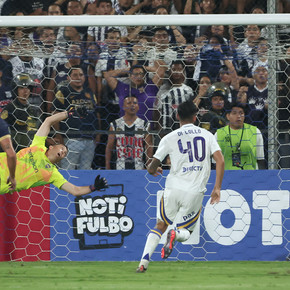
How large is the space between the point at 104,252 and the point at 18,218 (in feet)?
3.40

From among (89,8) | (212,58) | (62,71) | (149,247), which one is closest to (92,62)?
(62,71)

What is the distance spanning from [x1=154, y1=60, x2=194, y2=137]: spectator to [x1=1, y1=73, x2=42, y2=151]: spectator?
1.45 metres

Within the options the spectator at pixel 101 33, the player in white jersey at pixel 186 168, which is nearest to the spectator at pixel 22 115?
the spectator at pixel 101 33

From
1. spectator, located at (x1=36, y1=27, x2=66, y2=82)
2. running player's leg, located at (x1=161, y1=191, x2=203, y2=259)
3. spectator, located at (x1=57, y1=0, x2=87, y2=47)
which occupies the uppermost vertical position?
spectator, located at (x1=57, y1=0, x2=87, y2=47)

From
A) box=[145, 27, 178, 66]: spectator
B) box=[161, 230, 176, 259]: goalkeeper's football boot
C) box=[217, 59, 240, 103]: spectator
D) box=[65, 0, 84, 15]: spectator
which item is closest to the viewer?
box=[161, 230, 176, 259]: goalkeeper's football boot

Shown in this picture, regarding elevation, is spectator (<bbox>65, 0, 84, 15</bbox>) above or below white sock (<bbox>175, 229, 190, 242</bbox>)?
above

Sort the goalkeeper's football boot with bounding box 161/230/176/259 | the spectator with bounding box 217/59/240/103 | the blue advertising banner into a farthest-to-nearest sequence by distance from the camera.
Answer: the spectator with bounding box 217/59/240/103, the blue advertising banner, the goalkeeper's football boot with bounding box 161/230/176/259

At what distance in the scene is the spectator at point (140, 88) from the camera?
7818 millimetres

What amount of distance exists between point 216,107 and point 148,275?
2.62 m

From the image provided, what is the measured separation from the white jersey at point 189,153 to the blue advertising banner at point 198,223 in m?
1.33

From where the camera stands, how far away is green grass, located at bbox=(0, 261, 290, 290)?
5203mm

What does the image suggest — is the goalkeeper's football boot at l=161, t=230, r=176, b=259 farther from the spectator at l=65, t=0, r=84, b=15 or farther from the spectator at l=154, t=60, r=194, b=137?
the spectator at l=65, t=0, r=84, b=15

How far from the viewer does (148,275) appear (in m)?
5.84

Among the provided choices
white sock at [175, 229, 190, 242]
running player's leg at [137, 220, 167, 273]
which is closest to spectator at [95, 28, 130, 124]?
running player's leg at [137, 220, 167, 273]
